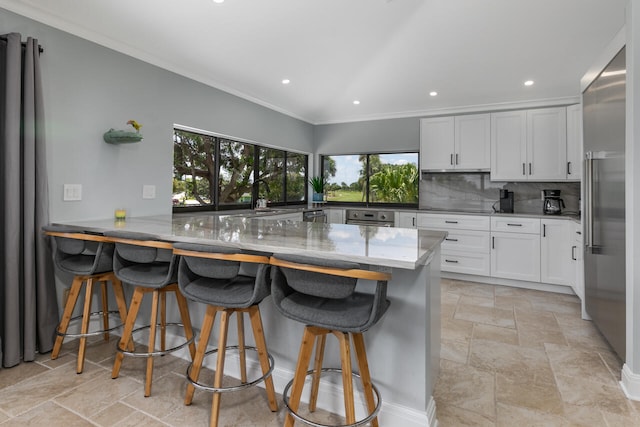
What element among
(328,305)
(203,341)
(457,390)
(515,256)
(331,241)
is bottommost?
(457,390)

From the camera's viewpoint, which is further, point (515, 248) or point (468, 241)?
point (468, 241)

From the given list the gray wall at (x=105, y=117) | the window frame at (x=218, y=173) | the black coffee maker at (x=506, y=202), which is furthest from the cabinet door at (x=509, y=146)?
the gray wall at (x=105, y=117)

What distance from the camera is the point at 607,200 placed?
2.39m

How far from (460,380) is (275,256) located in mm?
1559

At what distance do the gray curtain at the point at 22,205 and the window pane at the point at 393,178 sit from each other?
4307 millimetres

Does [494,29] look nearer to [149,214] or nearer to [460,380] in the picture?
[460,380]

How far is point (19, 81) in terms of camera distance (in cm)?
226

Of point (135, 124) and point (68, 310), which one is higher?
point (135, 124)

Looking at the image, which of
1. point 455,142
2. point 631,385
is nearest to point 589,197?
point 631,385

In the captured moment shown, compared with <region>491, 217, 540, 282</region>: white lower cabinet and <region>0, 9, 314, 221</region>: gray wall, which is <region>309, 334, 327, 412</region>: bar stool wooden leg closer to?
<region>0, 9, 314, 221</region>: gray wall

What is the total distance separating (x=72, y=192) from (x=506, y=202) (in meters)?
4.81

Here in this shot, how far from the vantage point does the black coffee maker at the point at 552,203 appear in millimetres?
4418

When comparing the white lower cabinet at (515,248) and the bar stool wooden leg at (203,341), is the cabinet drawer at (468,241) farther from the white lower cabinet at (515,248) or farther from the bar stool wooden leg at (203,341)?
the bar stool wooden leg at (203,341)

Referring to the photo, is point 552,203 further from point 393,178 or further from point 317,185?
point 317,185
